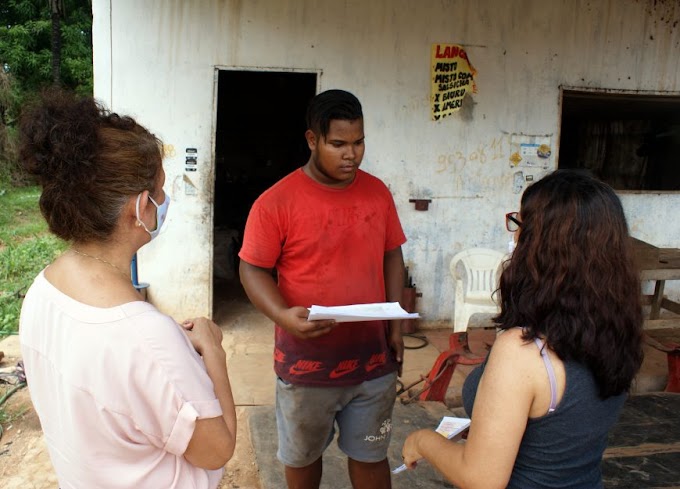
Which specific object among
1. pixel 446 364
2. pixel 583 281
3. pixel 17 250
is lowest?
pixel 17 250

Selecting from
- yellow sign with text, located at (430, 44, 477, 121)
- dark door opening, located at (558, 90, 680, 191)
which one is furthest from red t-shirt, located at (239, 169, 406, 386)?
dark door opening, located at (558, 90, 680, 191)

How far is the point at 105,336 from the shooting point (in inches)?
44.8

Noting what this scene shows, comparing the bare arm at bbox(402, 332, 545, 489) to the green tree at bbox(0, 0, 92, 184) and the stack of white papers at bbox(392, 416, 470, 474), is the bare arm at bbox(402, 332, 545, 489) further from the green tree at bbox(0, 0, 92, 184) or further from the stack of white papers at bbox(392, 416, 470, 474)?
the green tree at bbox(0, 0, 92, 184)

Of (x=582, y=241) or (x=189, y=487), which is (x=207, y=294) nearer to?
(x=189, y=487)

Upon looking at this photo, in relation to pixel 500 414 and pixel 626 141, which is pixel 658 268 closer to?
pixel 500 414

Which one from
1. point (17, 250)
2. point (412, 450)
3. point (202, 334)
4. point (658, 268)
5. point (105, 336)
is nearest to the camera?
point (105, 336)

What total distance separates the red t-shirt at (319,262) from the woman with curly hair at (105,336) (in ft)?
2.96

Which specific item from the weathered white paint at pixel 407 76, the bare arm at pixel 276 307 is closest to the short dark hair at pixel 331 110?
the bare arm at pixel 276 307

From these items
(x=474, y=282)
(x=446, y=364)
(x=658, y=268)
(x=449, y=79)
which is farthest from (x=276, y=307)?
(x=449, y=79)

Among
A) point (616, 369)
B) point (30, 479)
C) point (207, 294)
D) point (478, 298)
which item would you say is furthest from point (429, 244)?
point (616, 369)

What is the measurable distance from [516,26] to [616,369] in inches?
185

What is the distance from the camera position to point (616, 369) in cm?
130

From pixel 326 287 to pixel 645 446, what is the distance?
2.12m

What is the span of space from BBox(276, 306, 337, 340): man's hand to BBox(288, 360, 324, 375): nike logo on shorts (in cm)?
20
